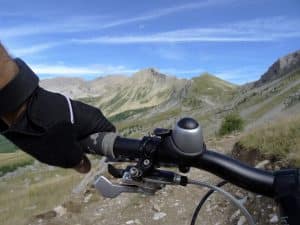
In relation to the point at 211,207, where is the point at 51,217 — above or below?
below

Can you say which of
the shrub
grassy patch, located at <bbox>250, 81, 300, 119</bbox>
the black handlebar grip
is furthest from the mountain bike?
grassy patch, located at <bbox>250, 81, 300, 119</bbox>

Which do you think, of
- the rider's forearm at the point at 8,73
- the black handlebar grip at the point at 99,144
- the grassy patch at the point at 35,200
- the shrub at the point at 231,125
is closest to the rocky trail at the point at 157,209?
the grassy patch at the point at 35,200

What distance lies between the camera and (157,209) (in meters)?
12.1

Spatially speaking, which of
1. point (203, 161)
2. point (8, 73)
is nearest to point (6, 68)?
point (8, 73)

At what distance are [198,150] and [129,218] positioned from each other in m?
10.8

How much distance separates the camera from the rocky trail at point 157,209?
390 inches

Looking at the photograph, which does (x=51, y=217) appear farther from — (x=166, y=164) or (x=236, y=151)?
(x=166, y=164)

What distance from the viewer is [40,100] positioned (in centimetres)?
162

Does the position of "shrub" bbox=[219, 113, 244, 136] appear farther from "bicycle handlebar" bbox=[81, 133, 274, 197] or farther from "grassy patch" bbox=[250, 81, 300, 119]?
"grassy patch" bbox=[250, 81, 300, 119]

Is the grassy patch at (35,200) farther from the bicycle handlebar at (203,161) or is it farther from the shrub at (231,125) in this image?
the bicycle handlebar at (203,161)

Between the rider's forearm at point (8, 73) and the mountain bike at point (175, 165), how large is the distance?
251 millimetres

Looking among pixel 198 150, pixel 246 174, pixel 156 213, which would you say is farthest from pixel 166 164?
pixel 156 213

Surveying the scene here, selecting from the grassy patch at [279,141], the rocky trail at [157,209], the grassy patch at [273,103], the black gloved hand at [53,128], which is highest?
the black gloved hand at [53,128]

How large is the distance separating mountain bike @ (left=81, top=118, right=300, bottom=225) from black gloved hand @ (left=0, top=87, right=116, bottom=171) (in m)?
0.07
